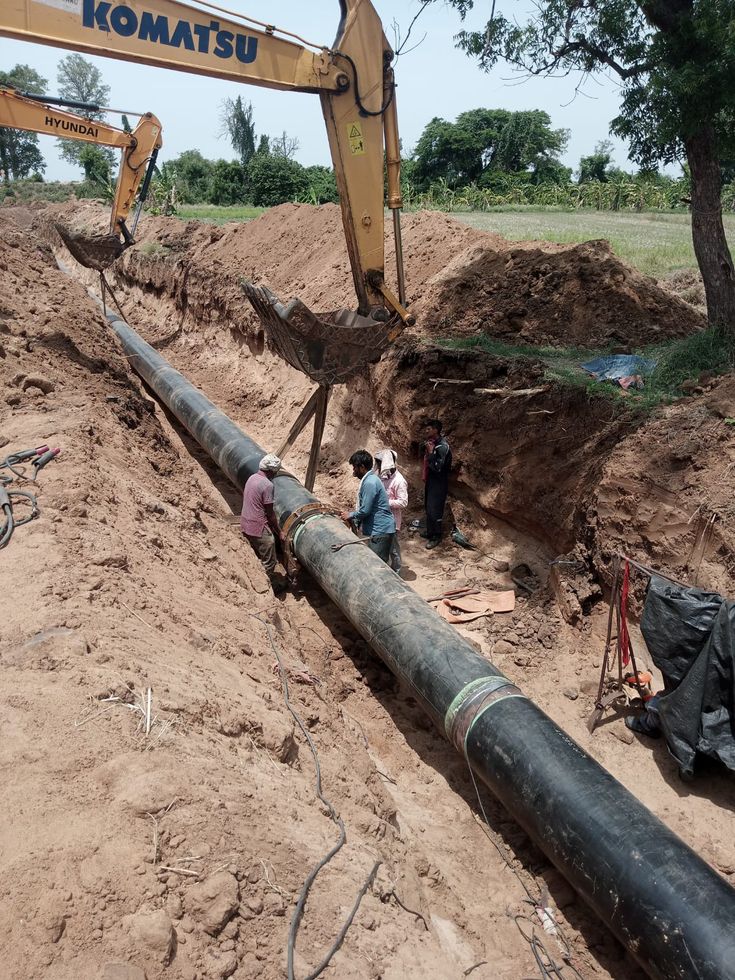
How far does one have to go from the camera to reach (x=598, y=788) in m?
4.29

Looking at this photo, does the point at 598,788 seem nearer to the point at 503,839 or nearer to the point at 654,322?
the point at 503,839

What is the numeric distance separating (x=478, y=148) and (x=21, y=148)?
4412cm

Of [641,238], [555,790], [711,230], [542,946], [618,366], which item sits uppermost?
[641,238]

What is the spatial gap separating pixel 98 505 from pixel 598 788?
4817mm

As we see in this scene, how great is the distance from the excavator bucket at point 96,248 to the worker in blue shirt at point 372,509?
11270mm

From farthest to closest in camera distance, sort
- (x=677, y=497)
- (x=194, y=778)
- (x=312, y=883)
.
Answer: (x=677, y=497), (x=194, y=778), (x=312, y=883)

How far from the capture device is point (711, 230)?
843cm

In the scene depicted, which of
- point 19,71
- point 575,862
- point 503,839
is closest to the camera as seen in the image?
point 575,862

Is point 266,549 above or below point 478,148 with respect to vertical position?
below

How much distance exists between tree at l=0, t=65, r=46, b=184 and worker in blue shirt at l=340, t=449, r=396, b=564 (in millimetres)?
66437

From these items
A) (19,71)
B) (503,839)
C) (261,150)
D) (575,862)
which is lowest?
(503,839)

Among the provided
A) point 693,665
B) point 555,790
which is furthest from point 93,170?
point 555,790

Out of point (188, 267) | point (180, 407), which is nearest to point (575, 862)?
point (180, 407)

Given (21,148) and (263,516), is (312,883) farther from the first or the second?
(21,148)
